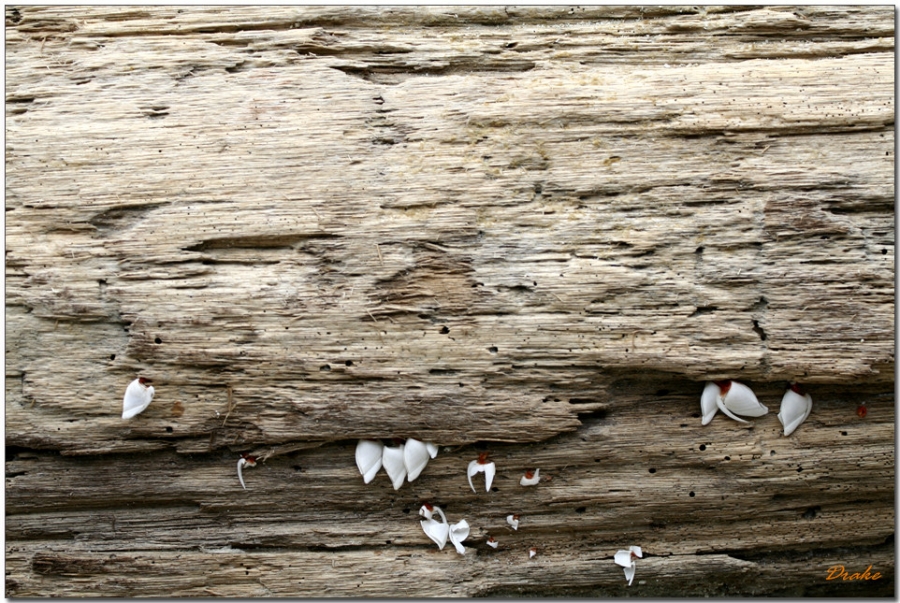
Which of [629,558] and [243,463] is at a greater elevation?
[243,463]

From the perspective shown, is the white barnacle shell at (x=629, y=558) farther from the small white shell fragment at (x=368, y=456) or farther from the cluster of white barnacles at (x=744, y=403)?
the small white shell fragment at (x=368, y=456)

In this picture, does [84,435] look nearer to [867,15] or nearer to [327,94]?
[327,94]

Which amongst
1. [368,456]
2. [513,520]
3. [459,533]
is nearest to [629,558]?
[513,520]

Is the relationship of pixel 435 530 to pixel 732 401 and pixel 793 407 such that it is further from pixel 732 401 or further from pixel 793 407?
pixel 793 407

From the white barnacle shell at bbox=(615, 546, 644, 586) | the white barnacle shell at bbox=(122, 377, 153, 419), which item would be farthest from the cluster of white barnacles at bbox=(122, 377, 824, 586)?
the white barnacle shell at bbox=(615, 546, 644, 586)

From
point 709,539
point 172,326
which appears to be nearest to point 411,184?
point 172,326
